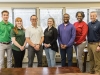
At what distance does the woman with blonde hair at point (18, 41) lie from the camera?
11.6 feet

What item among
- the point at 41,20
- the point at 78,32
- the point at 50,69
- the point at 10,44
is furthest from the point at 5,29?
the point at 41,20

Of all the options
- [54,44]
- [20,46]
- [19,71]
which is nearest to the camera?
[19,71]

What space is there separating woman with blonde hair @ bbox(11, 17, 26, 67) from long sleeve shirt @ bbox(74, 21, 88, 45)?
3.99 feet

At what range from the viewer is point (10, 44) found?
12.3ft

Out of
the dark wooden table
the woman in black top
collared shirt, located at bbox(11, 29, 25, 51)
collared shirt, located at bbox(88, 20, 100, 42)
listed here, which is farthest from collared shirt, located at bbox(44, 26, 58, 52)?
the dark wooden table

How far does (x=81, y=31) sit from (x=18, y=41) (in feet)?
4.63

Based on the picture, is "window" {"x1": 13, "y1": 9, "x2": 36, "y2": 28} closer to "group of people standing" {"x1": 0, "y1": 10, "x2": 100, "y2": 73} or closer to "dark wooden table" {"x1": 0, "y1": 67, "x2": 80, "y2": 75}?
"group of people standing" {"x1": 0, "y1": 10, "x2": 100, "y2": 73}

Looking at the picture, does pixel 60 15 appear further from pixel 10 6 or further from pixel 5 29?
pixel 5 29

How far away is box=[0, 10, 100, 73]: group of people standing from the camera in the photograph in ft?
11.9

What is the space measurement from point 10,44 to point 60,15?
2.26m

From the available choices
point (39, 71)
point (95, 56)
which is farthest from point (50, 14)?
point (39, 71)

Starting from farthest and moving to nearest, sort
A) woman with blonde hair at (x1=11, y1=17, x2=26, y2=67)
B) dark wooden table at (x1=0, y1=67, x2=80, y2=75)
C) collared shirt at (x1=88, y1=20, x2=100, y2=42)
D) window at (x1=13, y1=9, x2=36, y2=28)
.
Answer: window at (x1=13, y1=9, x2=36, y2=28) < collared shirt at (x1=88, y1=20, x2=100, y2=42) < woman with blonde hair at (x1=11, y1=17, x2=26, y2=67) < dark wooden table at (x1=0, y1=67, x2=80, y2=75)

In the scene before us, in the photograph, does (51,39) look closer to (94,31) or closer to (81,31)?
(81,31)

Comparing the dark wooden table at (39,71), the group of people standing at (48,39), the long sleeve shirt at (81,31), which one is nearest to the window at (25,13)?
the group of people standing at (48,39)
